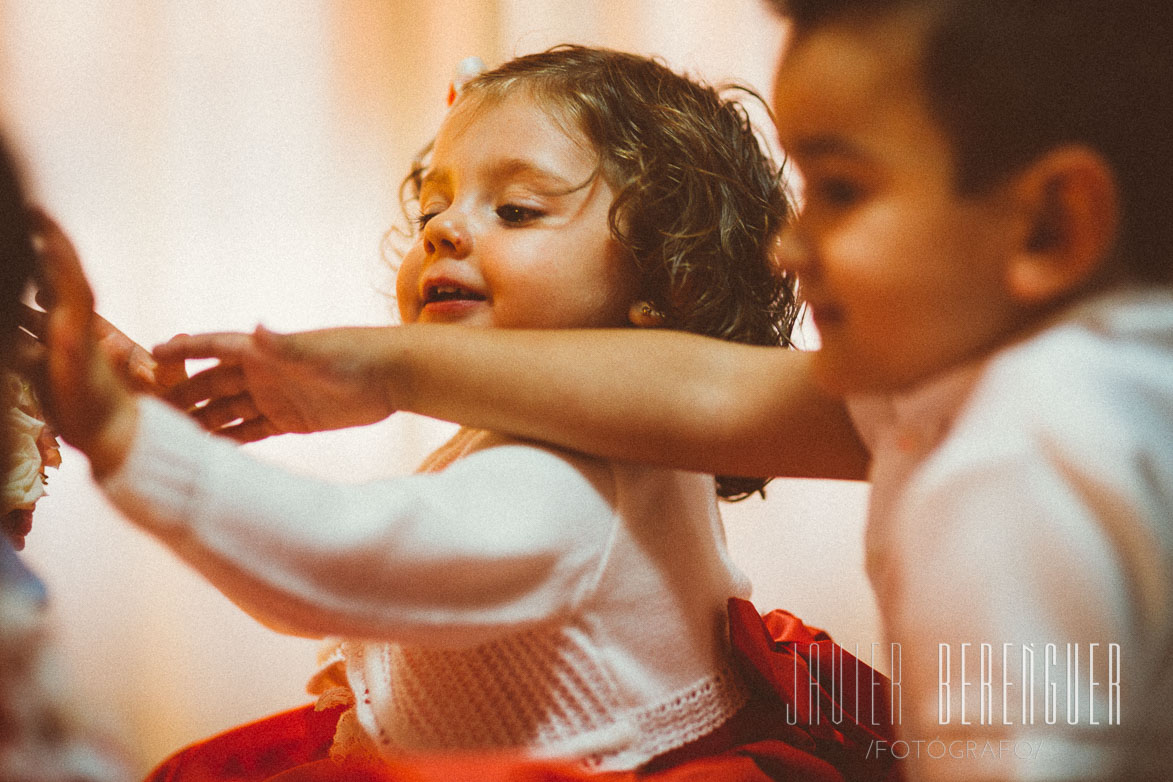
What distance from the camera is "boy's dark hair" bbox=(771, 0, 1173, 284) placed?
46 centimetres

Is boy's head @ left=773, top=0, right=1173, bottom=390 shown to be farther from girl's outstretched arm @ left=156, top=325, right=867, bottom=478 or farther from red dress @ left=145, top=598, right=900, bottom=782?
red dress @ left=145, top=598, right=900, bottom=782

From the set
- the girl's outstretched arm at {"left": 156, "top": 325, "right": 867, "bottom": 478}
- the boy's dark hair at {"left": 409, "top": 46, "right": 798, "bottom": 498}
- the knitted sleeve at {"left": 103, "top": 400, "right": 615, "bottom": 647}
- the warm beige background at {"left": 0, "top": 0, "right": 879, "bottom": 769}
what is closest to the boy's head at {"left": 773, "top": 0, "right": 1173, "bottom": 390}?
the girl's outstretched arm at {"left": 156, "top": 325, "right": 867, "bottom": 478}

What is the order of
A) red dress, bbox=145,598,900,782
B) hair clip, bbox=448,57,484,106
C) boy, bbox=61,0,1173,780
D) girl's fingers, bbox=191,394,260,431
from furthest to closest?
hair clip, bbox=448,57,484,106 < girl's fingers, bbox=191,394,260,431 < red dress, bbox=145,598,900,782 < boy, bbox=61,0,1173,780

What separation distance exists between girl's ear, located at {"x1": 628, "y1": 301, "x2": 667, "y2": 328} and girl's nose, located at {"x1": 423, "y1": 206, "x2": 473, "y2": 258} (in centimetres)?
15

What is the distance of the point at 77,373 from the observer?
0.48 meters

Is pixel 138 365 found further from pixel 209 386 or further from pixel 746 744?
pixel 746 744

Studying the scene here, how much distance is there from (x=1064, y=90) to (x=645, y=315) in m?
0.43

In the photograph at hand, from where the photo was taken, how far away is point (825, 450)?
0.64m

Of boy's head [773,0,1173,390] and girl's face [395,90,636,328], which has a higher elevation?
boy's head [773,0,1173,390]

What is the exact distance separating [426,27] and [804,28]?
1.10 meters

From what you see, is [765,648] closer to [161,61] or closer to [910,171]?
[910,171]

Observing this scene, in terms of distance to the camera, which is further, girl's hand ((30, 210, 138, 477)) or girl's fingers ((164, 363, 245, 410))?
girl's fingers ((164, 363, 245, 410))

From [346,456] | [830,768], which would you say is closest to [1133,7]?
[830,768]

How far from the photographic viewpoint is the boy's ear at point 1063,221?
461mm
